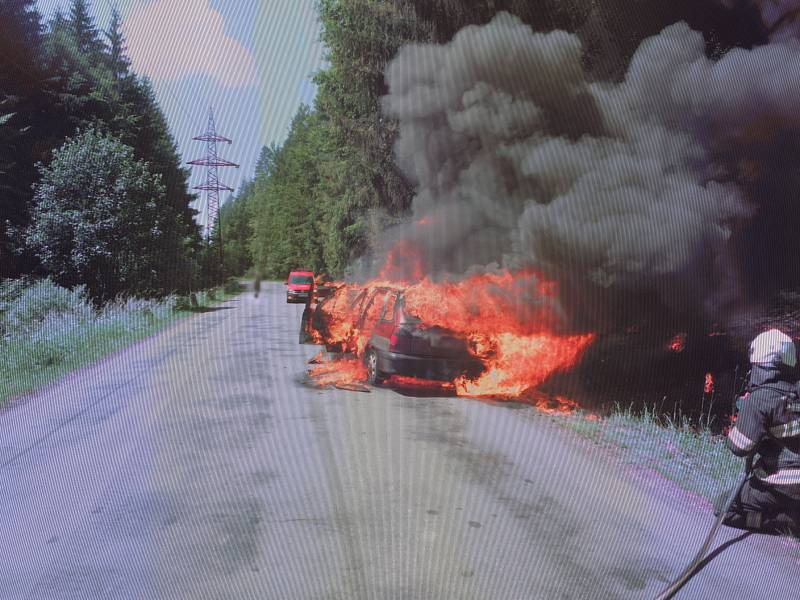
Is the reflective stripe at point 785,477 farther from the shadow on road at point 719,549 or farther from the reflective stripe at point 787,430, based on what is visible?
the shadow on road at point 719,549

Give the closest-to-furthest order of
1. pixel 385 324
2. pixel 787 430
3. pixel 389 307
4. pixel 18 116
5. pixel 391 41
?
pixel 787 430
pixel 385 324
pixel 389 307
pixel 391 41
pixel 18 116

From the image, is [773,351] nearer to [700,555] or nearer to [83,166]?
[700,555]

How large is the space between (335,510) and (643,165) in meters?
7.41

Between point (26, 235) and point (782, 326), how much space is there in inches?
831

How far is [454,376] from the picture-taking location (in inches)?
355

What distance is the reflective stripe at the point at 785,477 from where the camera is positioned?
13.6 feet

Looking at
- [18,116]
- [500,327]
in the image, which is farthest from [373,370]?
[18,116]

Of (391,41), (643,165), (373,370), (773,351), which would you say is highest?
(391,41)

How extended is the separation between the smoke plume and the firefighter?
5.14 m

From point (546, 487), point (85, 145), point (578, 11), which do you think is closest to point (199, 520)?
point (546, 487)

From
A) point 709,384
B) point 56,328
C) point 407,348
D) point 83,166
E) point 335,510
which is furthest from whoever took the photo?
point 83,166

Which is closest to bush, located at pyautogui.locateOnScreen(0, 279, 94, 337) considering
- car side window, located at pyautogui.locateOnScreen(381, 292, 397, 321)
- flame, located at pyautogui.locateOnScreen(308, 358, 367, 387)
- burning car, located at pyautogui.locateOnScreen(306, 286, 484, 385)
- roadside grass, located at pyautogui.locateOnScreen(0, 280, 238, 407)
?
roadside grass, located at pyautogui.locateOnScreen(0, 280, 238, 407)

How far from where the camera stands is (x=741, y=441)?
4.16m

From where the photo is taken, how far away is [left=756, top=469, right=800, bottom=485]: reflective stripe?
4.14m
